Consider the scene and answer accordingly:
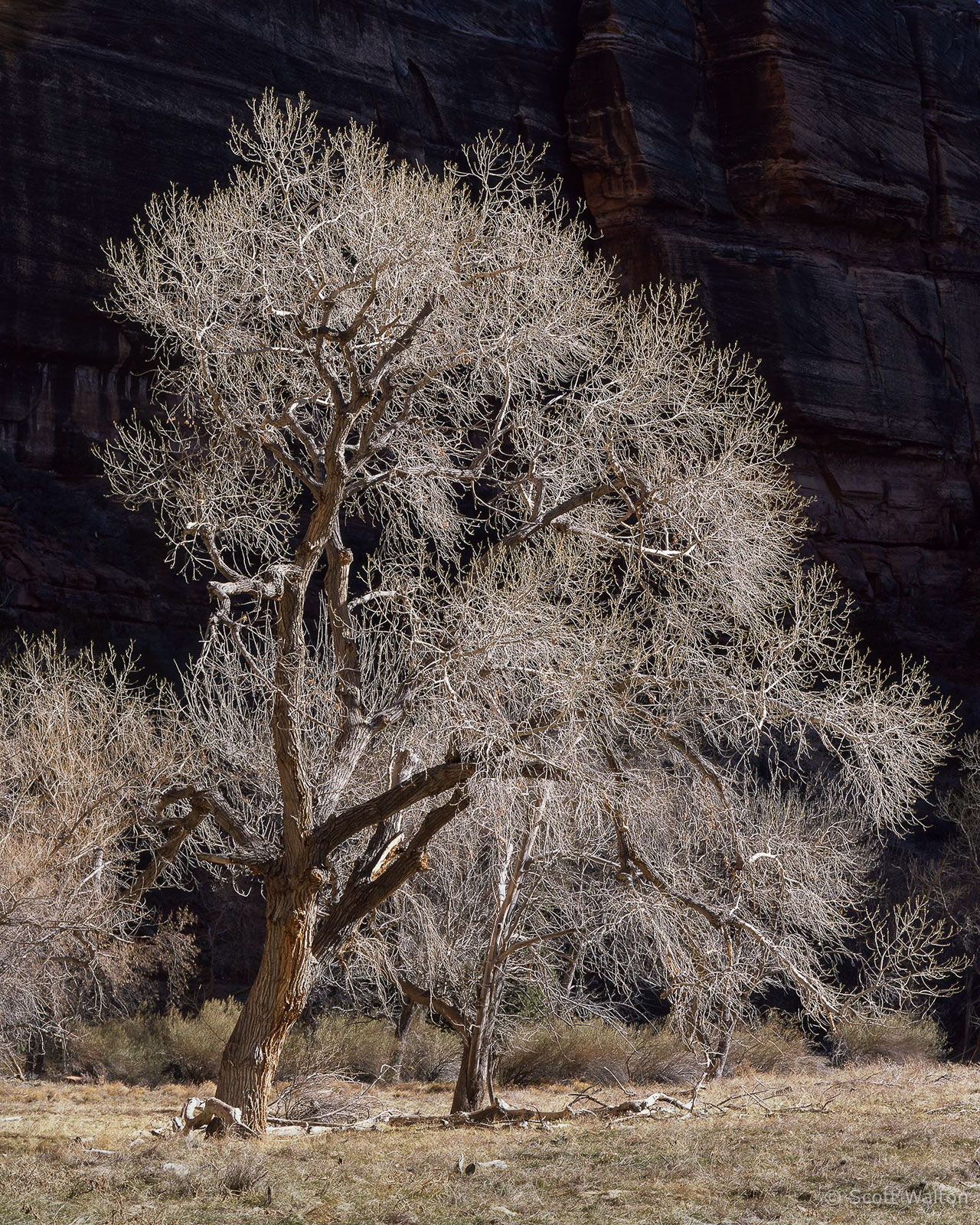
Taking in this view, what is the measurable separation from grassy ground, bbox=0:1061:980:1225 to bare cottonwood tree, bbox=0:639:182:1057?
2.37m

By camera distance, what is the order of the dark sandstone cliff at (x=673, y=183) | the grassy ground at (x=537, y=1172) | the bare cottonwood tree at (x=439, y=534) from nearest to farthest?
1. the grassy ground at (x=537, y=1172)
2. the bare cottonwood tree at (x=439, y=534)
3. the dark sandstone cliff at (x=673, y=183)

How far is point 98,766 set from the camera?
1592cm

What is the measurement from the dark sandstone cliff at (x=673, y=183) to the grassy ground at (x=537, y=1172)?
71.7 feet

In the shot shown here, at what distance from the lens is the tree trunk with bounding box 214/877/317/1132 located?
30.3 feet

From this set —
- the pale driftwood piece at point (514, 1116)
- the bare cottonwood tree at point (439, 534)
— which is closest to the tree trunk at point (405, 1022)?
the pale driftwood piece at point (514, 1116)

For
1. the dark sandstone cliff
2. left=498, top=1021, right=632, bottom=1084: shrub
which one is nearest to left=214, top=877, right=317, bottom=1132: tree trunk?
left=498, top=1021, right=632, bottom=1084: shrub

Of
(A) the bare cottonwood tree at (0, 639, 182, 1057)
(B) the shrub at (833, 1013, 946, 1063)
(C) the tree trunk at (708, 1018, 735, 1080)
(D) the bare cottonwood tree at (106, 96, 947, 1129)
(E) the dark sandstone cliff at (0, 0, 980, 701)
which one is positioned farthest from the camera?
(E) the dark sandstone cliff at (0, 0, 980, 701)

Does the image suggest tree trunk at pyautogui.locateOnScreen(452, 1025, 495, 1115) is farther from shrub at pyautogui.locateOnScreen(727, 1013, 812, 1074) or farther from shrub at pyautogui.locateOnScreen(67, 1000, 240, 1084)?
shrub at pyautogui.locateOnScreen(67, 1000, 240, 1084)

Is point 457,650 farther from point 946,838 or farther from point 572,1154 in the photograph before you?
point 946,838

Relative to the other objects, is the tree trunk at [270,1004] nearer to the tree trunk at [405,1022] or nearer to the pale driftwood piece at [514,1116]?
the pale driftwood piece at [514,1116]

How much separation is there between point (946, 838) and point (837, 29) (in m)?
24.1

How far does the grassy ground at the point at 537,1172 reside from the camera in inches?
250

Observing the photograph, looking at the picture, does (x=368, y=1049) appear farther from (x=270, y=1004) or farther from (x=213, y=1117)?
(x=270, y=1004)

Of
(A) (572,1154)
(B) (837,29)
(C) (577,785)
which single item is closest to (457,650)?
(C) (577,785)
